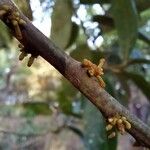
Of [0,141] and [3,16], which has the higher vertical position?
[3,16]

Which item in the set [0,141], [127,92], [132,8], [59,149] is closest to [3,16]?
[132,8]

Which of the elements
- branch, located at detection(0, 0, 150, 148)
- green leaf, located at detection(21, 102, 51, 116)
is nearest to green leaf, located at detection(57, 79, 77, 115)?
green leaf, located at detection(21, 102, 51, 116)

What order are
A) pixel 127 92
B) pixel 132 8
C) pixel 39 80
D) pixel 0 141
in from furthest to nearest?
pixel 39 80 < pixel 0 141 < pixel 127 92 < pixel 132 8

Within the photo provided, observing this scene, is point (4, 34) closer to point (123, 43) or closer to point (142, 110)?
point (123, 43)

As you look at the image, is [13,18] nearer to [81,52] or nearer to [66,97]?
[81,52]

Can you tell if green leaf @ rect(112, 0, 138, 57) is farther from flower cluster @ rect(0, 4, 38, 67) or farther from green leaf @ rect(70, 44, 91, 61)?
flower cluster @ rect(0, 4, 38, 67)
